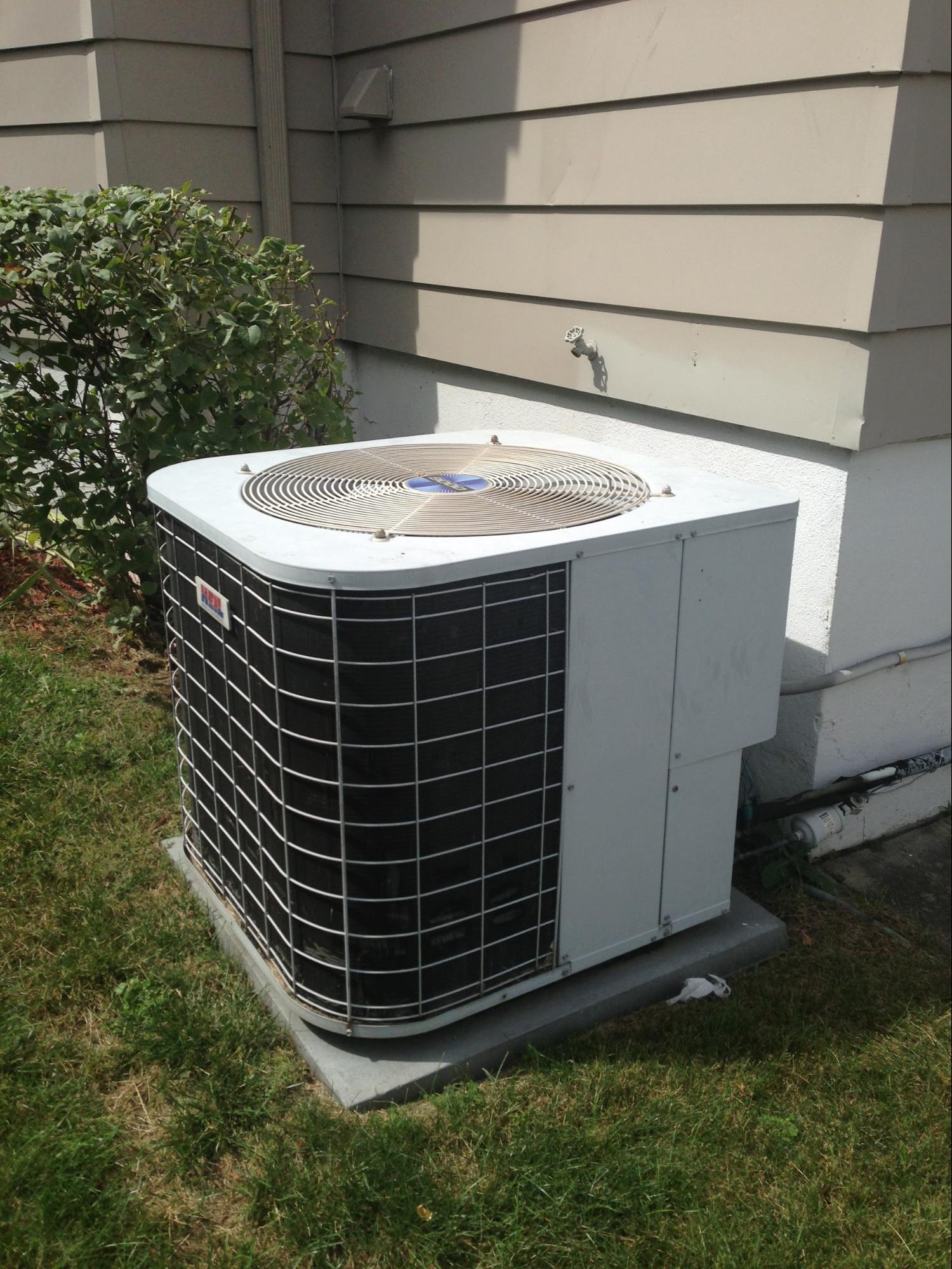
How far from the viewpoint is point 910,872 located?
2.98 metres

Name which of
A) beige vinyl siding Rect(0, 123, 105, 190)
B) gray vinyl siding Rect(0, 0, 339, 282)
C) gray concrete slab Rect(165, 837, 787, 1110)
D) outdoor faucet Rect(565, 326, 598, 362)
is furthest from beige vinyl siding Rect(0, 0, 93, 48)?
gray concrete slab Rect(165, 837, 787, 1110)

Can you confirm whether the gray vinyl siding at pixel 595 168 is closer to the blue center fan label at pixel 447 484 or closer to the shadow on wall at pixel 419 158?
the shadow on wall at pixel 419 158

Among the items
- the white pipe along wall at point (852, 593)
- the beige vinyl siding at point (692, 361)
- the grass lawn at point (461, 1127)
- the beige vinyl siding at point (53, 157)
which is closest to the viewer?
the grass lawn at point (461, 1127)

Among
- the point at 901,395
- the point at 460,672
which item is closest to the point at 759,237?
the point at 901,395

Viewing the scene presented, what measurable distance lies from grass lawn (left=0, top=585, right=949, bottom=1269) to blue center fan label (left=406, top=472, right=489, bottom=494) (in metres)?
1.15

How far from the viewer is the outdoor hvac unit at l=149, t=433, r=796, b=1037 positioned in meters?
1.88

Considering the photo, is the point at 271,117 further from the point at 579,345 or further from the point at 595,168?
the point at 579,345

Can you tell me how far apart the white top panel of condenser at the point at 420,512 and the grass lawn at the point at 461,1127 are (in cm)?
101

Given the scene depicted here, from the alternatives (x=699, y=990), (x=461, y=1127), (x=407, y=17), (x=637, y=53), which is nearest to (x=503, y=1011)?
(x=461, y=1127)

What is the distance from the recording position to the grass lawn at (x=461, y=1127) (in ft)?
5.89

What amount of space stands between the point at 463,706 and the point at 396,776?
0.57 feet

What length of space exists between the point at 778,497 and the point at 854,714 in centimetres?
96

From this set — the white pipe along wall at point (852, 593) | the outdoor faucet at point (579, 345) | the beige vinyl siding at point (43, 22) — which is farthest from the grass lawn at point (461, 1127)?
the beige vinyl siding at point (43, 22)

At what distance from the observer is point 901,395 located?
2.59 m
